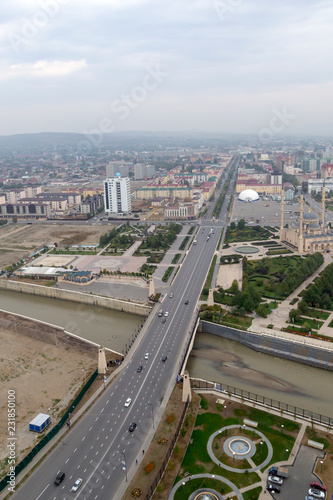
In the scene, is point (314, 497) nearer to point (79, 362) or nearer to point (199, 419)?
point (199, 419)

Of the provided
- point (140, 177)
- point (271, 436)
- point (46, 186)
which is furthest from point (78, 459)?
point (140, 177)

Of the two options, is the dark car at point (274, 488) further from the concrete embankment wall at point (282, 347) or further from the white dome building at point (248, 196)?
the white dome building at point (248, 196)

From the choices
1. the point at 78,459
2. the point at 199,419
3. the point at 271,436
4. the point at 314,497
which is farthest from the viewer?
the point at 199,419

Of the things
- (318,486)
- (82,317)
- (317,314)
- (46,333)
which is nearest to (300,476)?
(318,486)

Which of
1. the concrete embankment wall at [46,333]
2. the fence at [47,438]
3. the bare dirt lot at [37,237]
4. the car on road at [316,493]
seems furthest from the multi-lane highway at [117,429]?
the bare dirt lot at [37,237]

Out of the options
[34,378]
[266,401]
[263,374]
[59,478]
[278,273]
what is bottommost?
[263,374]

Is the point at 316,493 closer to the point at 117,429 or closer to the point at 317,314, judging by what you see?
the point at 117,429

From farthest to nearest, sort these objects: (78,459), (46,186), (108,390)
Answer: (46,186), (108,390), (78,459)
